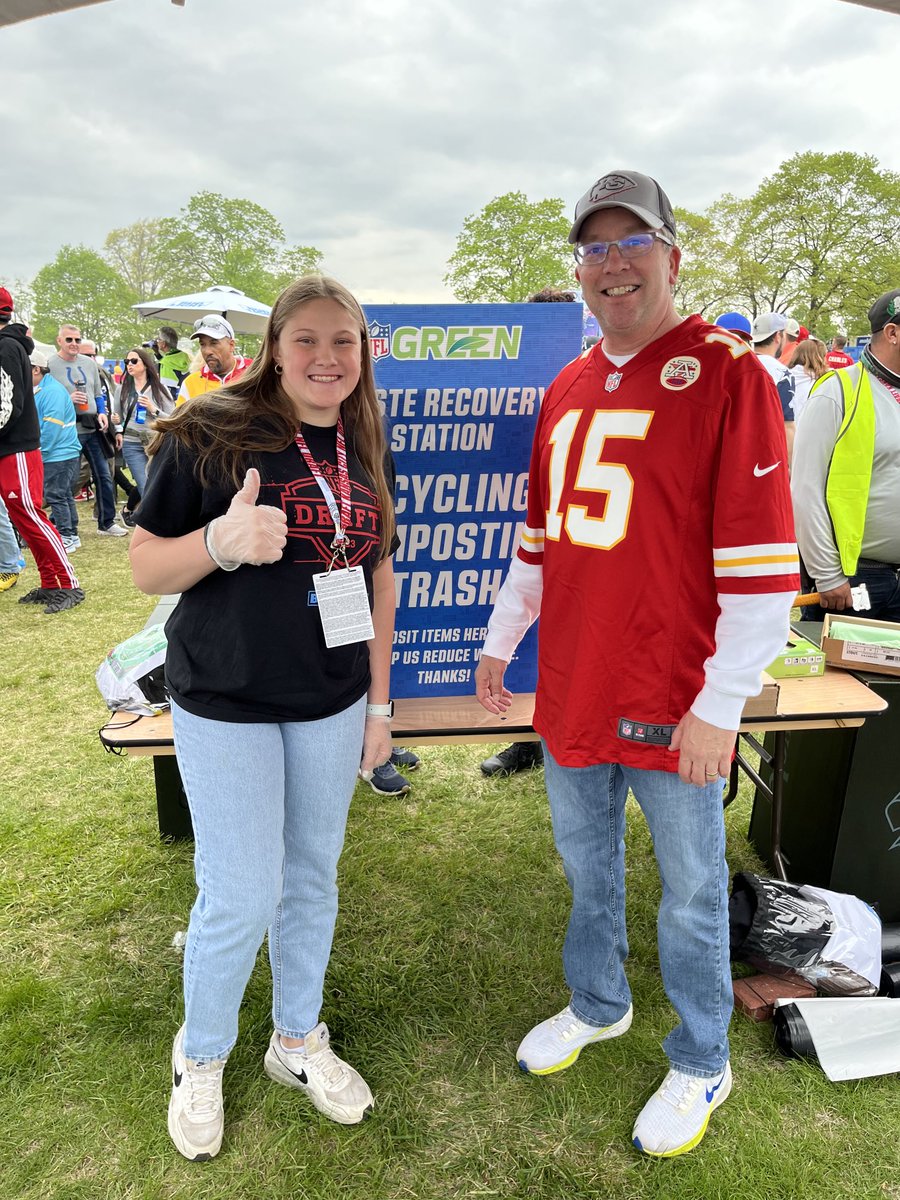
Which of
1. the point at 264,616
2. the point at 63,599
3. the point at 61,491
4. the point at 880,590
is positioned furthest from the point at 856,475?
the point at 61,491

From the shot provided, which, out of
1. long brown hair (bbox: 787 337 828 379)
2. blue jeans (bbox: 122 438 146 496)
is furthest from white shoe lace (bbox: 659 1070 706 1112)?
blue jeans (bbox: 122 438 146 496)

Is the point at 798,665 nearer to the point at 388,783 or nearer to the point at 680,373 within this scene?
the point at 680,373

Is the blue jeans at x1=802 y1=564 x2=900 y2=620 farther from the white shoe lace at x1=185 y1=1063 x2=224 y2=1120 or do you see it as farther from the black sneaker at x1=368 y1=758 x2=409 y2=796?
the white shoe lace at x1=185 y1=1063 x2=224 y2=1120

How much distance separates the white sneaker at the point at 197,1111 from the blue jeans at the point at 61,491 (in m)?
6.79

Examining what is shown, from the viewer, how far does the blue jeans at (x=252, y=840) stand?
163 centimetres

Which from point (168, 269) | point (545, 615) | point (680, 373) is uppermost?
point (168, 269)

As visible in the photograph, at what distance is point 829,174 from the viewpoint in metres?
32.4

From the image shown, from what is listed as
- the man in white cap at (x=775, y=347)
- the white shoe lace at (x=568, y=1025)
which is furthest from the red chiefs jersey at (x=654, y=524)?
the man in white cap at (x=775, y=347)

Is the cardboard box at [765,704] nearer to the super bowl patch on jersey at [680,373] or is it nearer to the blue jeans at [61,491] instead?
the super bowl patch on jersey at [680,373]

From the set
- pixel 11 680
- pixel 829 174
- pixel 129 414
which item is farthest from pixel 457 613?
pixel 829 174

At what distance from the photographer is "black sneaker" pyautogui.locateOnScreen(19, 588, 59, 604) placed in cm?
639

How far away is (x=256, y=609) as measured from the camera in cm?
154

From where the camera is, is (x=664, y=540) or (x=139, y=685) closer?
(x=664, y=540)

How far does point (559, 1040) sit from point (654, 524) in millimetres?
1542
